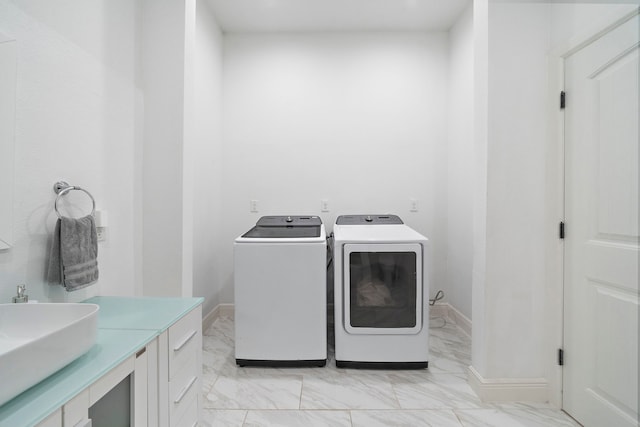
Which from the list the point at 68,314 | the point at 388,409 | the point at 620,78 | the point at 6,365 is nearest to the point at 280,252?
the point at 388,409

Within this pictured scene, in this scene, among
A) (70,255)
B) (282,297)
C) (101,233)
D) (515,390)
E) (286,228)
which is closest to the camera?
(70,255)

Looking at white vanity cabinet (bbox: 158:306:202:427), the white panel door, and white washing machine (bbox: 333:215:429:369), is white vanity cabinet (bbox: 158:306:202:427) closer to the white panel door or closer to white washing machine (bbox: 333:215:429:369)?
white washing machine (bbox: 333:215:429:369)

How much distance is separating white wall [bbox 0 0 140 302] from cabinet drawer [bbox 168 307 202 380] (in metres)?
0.54

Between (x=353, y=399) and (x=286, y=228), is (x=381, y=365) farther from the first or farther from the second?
(x=286, y=228)

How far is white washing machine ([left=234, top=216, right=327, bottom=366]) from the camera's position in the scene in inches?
88.0

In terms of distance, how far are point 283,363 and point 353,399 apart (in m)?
0.58

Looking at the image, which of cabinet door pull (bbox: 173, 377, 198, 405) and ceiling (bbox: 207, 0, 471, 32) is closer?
cabinet door pull (bbox: 173, 377, 198, 405)

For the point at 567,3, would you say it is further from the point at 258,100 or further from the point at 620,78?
the point at 258,100

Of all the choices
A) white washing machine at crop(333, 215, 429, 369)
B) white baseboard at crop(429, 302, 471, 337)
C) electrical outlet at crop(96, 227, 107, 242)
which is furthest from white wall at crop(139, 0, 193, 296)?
white baseboard at crop(429, 302, 471, 337)

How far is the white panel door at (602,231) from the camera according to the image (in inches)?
55.9

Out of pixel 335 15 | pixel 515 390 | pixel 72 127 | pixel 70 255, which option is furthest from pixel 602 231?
pixel 335 15

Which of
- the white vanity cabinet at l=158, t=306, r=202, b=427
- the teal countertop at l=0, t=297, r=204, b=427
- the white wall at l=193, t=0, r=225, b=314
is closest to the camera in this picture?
the teal countertop at l=0, t=297, r=204, b=427

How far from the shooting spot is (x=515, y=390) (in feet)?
6.17

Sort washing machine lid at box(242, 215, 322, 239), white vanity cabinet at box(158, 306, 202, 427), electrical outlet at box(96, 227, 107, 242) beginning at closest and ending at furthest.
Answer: white vanity cabinet at box(158, 306, 202, 427)
electrical outlet at box(96, 227, 107, 242)
washing machine lid at box(242, 215, 322, 239)
